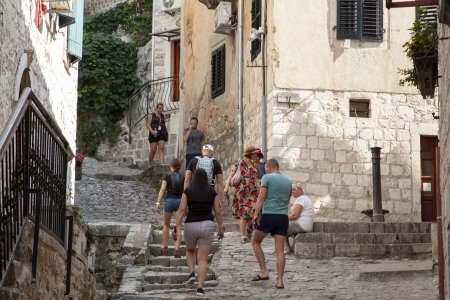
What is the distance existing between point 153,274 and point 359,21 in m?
7.97

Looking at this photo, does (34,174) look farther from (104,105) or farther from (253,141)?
(104,105)

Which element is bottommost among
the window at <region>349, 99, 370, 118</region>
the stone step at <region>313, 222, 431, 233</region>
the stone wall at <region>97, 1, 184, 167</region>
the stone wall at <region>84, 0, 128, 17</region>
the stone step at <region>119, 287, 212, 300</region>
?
the stone step at <region>119, 287, 212, 300</region>

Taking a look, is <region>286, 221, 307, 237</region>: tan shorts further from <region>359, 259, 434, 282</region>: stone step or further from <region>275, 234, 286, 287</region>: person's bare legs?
<region>275, 234, 286, 287</region>: person's bare legs

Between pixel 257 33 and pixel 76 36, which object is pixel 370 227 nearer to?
pixel 257 33

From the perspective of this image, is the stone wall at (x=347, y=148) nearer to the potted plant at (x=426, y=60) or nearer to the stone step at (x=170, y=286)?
the stone step at (x=170, y=286)

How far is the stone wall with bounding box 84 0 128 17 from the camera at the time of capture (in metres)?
37.8

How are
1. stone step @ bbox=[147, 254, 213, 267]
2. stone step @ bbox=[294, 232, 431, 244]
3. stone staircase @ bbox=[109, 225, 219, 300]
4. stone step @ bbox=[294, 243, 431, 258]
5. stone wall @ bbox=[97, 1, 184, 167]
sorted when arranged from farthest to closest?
stone wall @ bbox=[97, 1, 184, 167]
stone step @ bbox=[294, 232, 431, 244]
stone step @ bbox=[294, 243, 431, 258]
stone step @ bbox=[147, 254, 213, 267]
stone staircase @ bbox=[109, 225, 219, 300]

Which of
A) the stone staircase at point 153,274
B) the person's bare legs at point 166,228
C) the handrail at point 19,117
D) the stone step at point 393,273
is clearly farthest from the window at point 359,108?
the handrail at point 19,117

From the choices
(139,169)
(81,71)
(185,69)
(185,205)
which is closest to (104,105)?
(81,71)

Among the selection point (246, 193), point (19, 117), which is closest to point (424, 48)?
point (246, 193)

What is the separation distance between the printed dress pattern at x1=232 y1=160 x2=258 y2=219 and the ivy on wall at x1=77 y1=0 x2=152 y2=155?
16088 millimetres

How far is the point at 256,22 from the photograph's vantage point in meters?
22.0

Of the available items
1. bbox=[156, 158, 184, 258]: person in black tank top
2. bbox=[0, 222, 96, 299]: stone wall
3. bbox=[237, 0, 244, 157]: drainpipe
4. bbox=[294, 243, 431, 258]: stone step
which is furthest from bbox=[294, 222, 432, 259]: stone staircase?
bbox=[237, 0, 244, 157]: drainpipe

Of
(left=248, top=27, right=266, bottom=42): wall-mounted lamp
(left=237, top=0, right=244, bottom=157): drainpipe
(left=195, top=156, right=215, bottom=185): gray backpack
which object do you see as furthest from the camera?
(left=237, top=0, right=244, bottom=157): drainpipe
